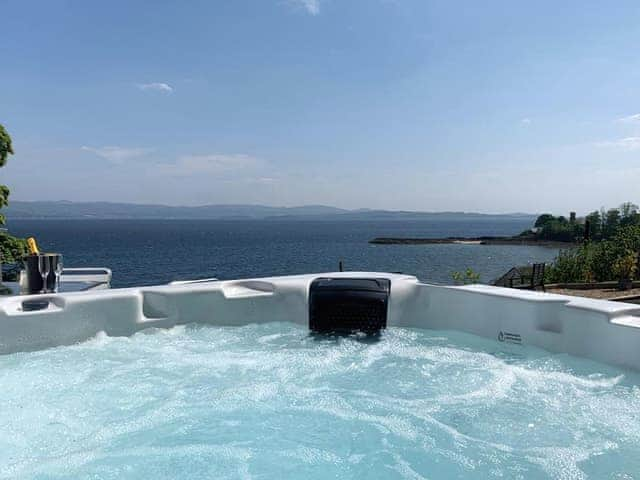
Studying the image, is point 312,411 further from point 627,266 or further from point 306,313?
point 627,266

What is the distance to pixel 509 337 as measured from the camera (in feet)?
9.61

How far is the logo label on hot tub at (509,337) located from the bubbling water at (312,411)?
0.07 meters

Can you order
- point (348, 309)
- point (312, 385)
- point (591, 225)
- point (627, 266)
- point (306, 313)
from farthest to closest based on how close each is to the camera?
point (591, 225)
point (627, 266)
point (306, 313)
point (348, 309)
point (312, 385)

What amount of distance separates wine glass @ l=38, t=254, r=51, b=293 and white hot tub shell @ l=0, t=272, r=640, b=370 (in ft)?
1.91

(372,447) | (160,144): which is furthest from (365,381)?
(160,144)

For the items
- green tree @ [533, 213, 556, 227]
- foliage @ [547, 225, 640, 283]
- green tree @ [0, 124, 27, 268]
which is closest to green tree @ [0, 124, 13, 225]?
green tree @ [0, 124, 27, 268]

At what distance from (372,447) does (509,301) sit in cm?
162

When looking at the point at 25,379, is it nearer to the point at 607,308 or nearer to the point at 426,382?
the point at 426,382

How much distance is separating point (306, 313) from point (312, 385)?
1069mm

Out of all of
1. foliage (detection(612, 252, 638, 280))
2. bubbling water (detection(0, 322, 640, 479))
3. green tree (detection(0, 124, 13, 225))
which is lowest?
bubbling water (detection(0, 322, 640, 479))

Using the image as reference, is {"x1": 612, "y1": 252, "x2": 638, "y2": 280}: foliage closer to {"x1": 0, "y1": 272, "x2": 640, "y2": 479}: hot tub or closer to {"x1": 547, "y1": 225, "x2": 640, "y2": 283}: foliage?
{"x1": 547, "y1": 225, "x2": 640, "y2": 283}: foliage

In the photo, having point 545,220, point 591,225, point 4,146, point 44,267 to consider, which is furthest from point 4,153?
point 545,220

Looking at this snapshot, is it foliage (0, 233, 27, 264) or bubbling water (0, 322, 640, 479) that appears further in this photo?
foliage (0, 233, 27, 264)

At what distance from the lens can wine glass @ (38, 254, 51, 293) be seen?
3.38 meters
